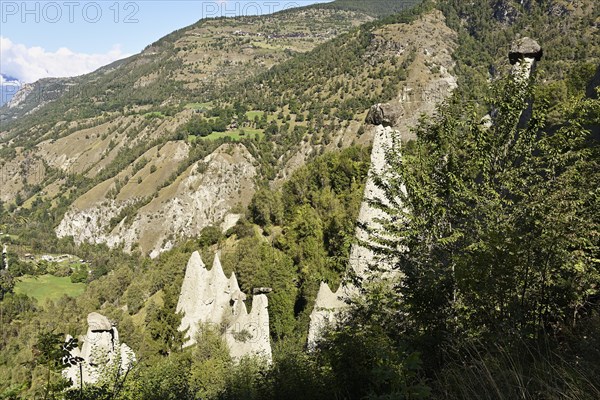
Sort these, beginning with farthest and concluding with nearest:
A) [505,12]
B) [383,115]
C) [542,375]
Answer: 1. [505,12]
2. [383,115]
3. [542,375]

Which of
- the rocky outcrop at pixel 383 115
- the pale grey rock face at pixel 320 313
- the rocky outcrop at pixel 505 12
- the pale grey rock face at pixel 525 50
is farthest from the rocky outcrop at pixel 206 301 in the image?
the rocky outcrop at pixel 505 12

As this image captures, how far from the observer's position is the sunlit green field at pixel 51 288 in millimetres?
87875

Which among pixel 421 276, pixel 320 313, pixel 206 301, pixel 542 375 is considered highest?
pixel 421 276

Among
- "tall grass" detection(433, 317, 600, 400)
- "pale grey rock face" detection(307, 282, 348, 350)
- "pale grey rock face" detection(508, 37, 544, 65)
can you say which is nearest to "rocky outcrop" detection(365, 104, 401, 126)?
"pale grey rock face" detection(508, 37, 544, 65)

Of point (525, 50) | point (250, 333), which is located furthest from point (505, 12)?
point (250, 333)

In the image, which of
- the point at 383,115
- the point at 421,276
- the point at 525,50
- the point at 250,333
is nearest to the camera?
the point at 421,276

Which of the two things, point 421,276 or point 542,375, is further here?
point 421,276

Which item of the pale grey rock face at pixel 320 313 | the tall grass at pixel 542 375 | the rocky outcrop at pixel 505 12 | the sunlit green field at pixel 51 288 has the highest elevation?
the rocky outcrop at pixel 505 12

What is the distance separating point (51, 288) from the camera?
97000 millimetres

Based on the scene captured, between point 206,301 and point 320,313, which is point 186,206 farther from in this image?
point 320,313

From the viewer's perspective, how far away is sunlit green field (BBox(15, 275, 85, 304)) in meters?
87.9

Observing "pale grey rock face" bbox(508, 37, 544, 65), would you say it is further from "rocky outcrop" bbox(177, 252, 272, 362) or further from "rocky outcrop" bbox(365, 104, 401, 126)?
"rocky outcrop" bbox(177, 252, 272, 362)

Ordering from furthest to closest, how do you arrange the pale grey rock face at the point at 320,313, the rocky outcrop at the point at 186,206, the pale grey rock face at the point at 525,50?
the rocky outcrop at the point at 186,206, the pale grey rock face at the point at 320,313, the pale grey rock face at the point at 525,50

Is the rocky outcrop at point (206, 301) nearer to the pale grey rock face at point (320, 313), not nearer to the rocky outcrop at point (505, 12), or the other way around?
the pale grey rock face at point (320, 313)
